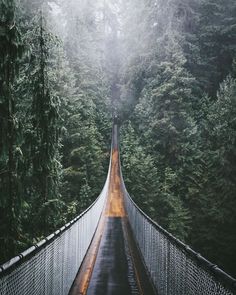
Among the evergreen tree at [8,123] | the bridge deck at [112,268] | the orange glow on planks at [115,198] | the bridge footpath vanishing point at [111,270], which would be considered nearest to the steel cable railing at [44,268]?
the bridge footpath vanishing point at [111,270]

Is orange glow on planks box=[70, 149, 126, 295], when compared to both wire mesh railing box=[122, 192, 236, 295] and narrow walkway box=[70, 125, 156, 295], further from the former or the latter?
wire mesh railing box=[122, 192, 236, 295]

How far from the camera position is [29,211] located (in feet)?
57.2

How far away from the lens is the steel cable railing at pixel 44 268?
13.4 ft

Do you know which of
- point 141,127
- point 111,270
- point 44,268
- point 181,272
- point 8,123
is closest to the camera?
point 44,268

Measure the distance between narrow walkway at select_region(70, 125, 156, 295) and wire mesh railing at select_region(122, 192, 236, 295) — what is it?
69cm

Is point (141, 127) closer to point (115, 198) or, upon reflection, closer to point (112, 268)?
point (115, 198)

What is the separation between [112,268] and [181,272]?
6.10 m

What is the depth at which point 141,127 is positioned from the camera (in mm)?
55531

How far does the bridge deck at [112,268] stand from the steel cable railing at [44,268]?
2.16ft

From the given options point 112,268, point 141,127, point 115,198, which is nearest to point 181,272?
point 112,268

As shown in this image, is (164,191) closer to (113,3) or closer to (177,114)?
(177,114)

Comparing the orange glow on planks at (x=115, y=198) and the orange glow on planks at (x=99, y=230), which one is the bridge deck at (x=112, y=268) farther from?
the orange glow on planks at (x=115, y=198)

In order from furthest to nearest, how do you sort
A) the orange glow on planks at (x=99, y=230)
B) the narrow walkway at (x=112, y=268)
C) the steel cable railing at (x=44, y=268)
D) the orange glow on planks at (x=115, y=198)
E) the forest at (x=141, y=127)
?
the orange glow on planks at (x=115, y=198)
the forest at (x=141, y=127)
the orange glow on planks at (x=99, y=230)
the narrow walkway at (x=112, y=268)
the steel cable railing at (x=44, y=268)

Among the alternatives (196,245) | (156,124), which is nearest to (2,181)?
(196,245)
